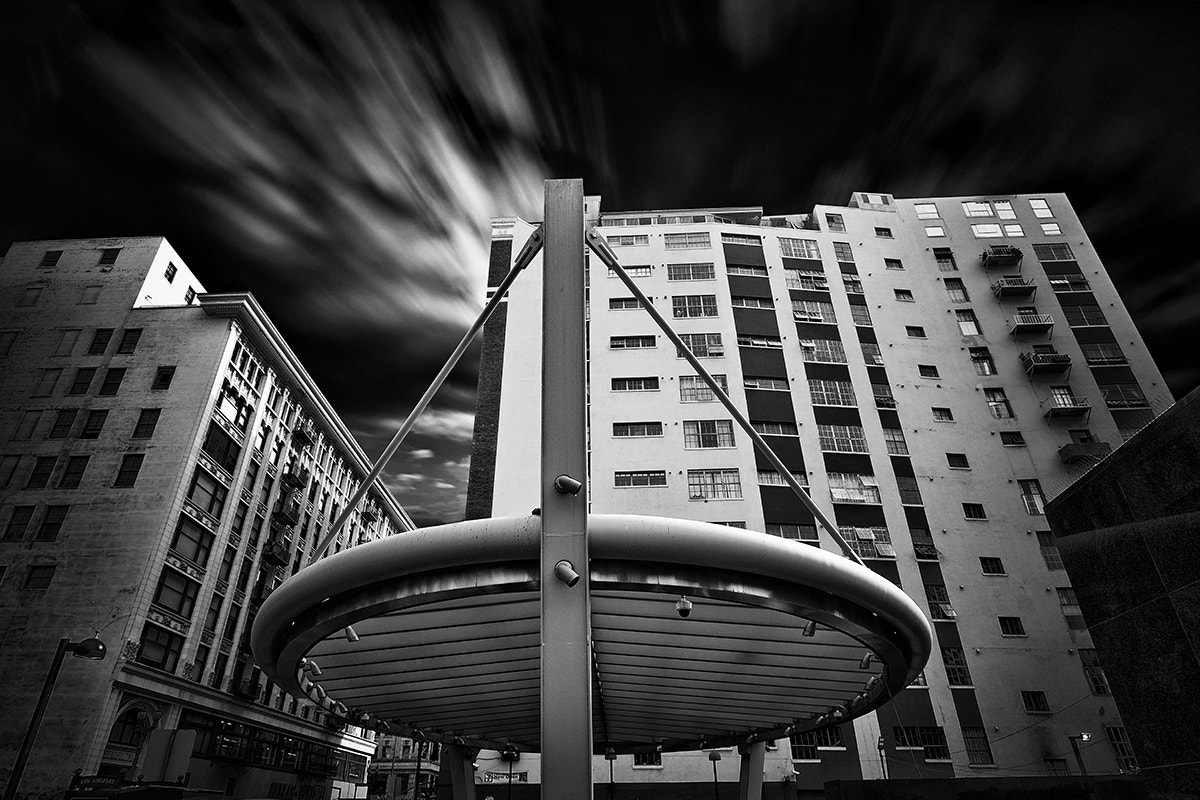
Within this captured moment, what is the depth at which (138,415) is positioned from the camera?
49.5 meters

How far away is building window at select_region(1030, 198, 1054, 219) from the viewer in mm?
61375

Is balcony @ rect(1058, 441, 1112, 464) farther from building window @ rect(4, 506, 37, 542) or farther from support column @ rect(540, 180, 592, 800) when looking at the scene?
building window @ rect(4, 506, 37, 542)

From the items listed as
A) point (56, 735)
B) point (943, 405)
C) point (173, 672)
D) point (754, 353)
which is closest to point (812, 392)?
point (754, 353)

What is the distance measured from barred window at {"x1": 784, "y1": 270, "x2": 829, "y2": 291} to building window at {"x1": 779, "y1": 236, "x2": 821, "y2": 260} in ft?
5.58

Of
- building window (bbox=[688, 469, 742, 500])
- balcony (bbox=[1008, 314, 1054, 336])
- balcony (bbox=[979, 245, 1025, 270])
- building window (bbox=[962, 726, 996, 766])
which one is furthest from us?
balcony (bbox=[979, 245, 1025, 270])

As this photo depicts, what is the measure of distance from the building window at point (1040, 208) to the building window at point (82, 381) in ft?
260

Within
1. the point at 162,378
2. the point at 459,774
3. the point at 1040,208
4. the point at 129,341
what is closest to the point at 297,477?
the point at 162,378

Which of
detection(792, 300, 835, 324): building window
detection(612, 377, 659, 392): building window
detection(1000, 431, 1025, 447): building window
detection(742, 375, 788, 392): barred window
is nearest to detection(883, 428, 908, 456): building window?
detection(1000, 431, 1025, 447): building window

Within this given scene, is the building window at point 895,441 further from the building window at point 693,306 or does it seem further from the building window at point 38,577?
the building window at point 38,577

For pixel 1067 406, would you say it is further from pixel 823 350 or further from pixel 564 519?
pixel 564 519

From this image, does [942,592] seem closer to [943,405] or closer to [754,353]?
[943,405]

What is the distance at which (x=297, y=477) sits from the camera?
66.7 meters

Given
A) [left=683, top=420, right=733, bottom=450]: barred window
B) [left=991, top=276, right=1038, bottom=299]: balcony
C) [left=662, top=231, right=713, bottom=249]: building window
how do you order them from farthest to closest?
[left=662, top=231, right=713, bottom=249]: building window
[left=991, top=276, right=1038, bottom=299]: balcony
[left=683, top=420, right=733, bottom=450]: barred window

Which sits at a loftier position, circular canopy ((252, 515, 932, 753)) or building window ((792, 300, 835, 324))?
building window ((792, 300, 835, 324))
